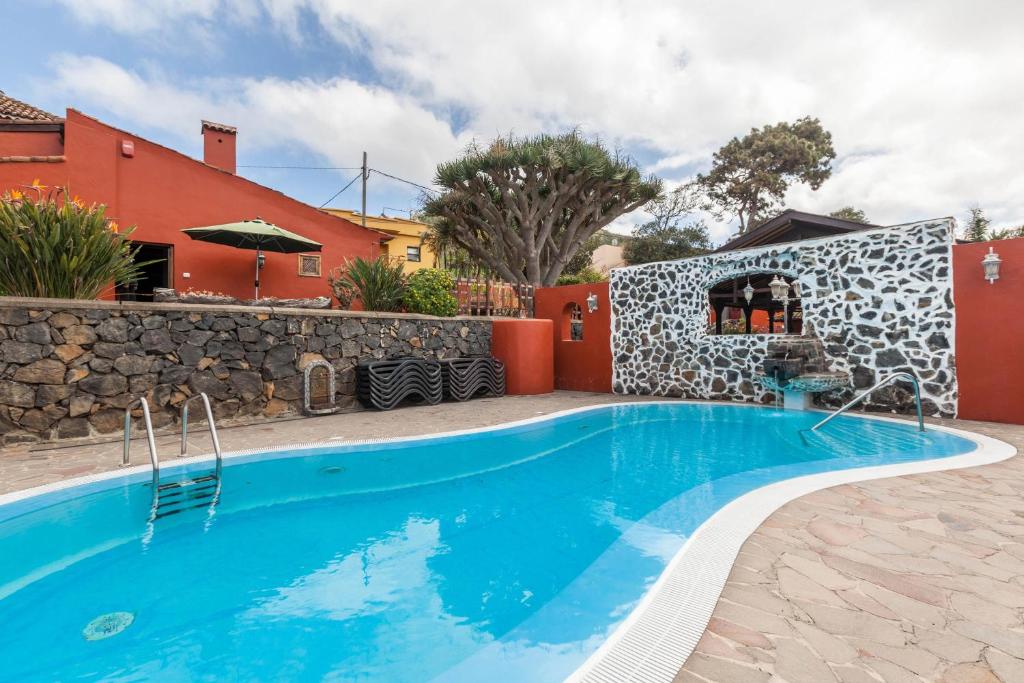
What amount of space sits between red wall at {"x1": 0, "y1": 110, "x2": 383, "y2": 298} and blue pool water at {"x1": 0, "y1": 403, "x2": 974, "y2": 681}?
8.13 m

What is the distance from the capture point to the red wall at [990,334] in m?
7.21

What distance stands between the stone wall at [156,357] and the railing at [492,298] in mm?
2791

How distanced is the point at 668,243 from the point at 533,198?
37.8ft

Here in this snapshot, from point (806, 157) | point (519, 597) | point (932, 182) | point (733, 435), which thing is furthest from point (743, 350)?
point (932, 182)

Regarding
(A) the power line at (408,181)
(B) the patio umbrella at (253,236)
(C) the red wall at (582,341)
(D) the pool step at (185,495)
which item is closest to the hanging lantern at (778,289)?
(C) the red wall at (582,341)

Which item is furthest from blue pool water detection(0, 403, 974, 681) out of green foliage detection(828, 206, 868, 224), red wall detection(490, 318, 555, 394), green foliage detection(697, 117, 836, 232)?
green foliage detection(828, 206, 868, 224)

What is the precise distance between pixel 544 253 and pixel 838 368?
1102 cm

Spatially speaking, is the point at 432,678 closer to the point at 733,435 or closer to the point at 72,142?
the point at 733,435

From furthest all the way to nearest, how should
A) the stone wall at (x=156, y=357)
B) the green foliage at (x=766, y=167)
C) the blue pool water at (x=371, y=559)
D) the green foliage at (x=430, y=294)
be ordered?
the green foliage at (x=766, y=167), the green foliage at (x=430, y=294), the stone wall at (x=156, y=357), the blue pool water at (x=371, y=559)

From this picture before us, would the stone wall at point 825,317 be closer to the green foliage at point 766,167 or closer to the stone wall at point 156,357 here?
the stone wall at point 156,357

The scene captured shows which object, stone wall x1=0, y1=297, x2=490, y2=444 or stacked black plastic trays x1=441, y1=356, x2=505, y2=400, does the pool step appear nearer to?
stone wall x1=0, y1=297, x2=490, y2=444

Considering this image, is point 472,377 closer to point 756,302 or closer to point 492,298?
point 492,298

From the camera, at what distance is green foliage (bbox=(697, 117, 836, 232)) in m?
26.2

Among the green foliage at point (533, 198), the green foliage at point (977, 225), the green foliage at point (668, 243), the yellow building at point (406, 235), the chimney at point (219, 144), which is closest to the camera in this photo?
the green foliage at point (977, 225)
